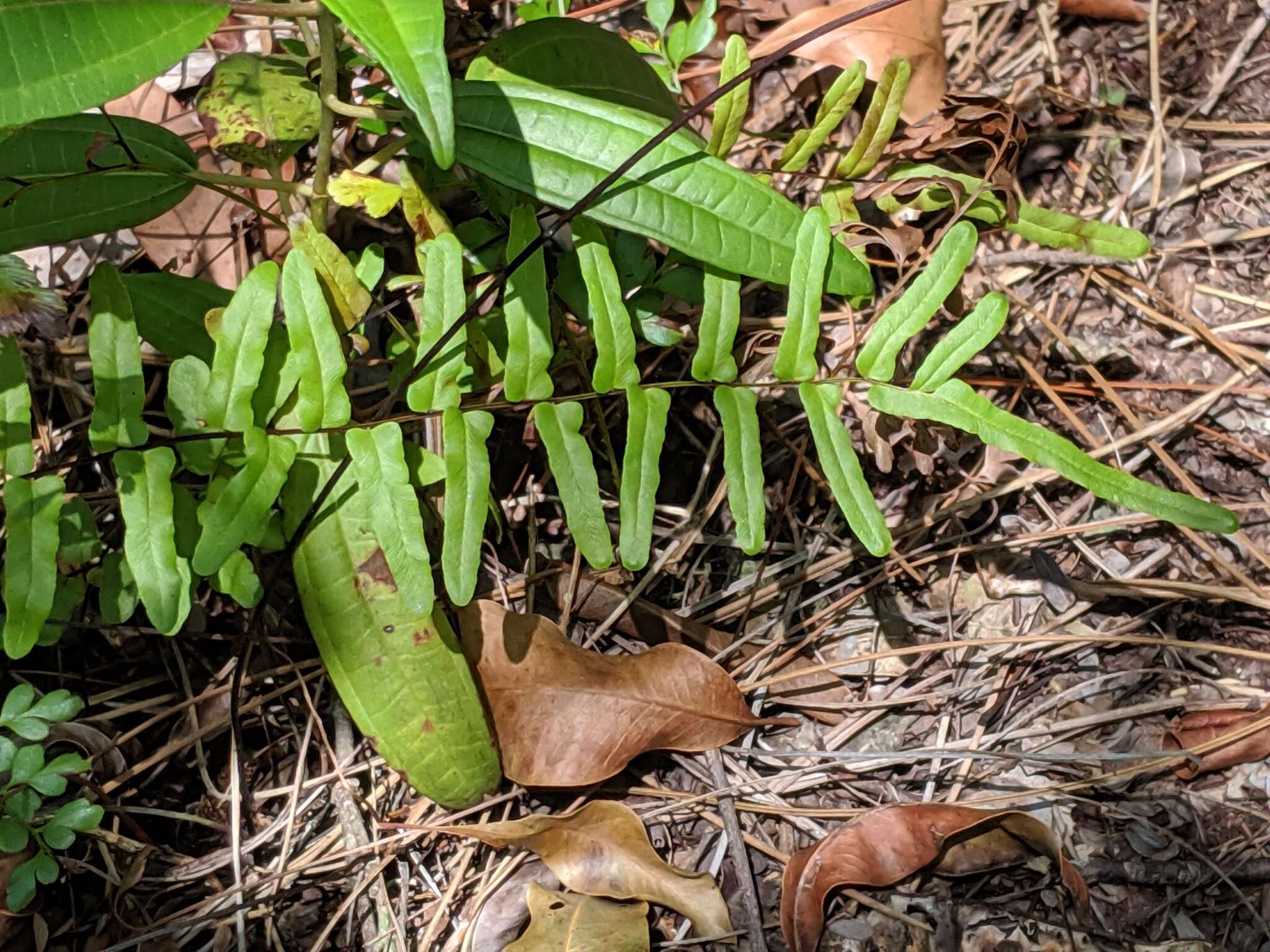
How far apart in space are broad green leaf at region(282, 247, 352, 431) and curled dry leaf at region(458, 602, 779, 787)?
543 mm

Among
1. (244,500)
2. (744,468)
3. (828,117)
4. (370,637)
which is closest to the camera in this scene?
(244,500)

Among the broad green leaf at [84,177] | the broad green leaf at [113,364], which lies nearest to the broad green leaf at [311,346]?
the broad green leaf at [113,364]

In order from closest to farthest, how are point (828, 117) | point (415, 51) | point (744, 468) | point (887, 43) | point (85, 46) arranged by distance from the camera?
point (415, 51) → point (85, 46) → point (744, 468) → point (828, 117) → point (887, 43)

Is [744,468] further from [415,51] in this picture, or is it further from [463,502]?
[415,51]

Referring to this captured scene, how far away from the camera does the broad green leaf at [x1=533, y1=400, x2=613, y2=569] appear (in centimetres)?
167

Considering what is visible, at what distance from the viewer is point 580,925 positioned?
1.90 meters

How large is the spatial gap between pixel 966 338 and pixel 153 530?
142 centimetres

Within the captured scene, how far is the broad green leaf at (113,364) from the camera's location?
1.66 meters

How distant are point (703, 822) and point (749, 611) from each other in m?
0.46

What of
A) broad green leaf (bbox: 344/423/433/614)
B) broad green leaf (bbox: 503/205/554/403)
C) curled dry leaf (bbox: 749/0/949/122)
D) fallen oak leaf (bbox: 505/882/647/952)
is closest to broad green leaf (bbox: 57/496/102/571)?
broad green leaf (bbox: 344/423/433/614)

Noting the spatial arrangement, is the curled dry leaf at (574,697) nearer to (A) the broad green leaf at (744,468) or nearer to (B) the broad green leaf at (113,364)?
Result: (A) the broad green leaf at (744,468)

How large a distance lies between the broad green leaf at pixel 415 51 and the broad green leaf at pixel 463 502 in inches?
21.3

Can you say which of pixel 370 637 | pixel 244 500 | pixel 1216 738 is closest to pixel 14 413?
pixel 244 500

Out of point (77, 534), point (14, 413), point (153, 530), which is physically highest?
Result: point (14, 413)
